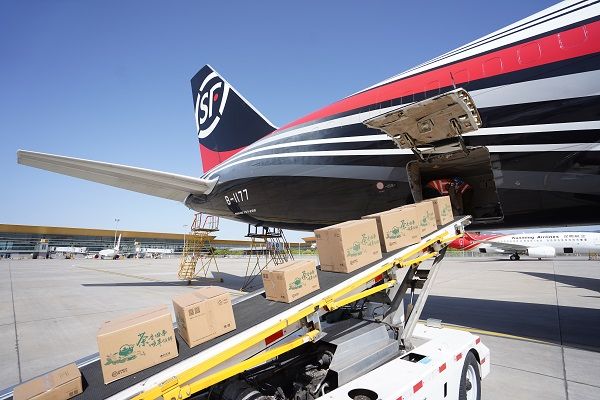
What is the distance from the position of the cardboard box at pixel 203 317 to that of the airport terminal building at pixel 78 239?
6306cm

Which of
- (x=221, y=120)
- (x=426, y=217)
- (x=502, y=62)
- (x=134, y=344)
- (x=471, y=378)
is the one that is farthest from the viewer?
(x=221, y=120)

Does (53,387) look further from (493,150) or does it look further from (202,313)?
(493,150)

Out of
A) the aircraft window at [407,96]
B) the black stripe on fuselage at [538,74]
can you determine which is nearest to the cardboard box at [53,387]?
the black stripe on fuselage at [538,74]

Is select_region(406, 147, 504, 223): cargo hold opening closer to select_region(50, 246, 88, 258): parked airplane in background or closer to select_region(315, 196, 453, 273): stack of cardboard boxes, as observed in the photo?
select_region(315, 196, 453, 273): stack of cardboard boxes

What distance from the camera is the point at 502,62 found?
18.7ft

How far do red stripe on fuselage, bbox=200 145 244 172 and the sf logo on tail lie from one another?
906mm

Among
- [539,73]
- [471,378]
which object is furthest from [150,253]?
[539,73]

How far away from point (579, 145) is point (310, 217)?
21.1ft

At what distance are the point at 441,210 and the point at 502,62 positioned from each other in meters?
3.03

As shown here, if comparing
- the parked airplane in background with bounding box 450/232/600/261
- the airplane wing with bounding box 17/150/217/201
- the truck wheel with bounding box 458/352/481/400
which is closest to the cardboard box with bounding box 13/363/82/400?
the truck wheel with bounding box 458/352/481/400

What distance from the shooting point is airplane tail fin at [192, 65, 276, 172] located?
15344 mm

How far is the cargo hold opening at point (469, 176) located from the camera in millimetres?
6449

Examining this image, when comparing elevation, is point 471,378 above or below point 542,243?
above

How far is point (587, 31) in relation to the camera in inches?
196
